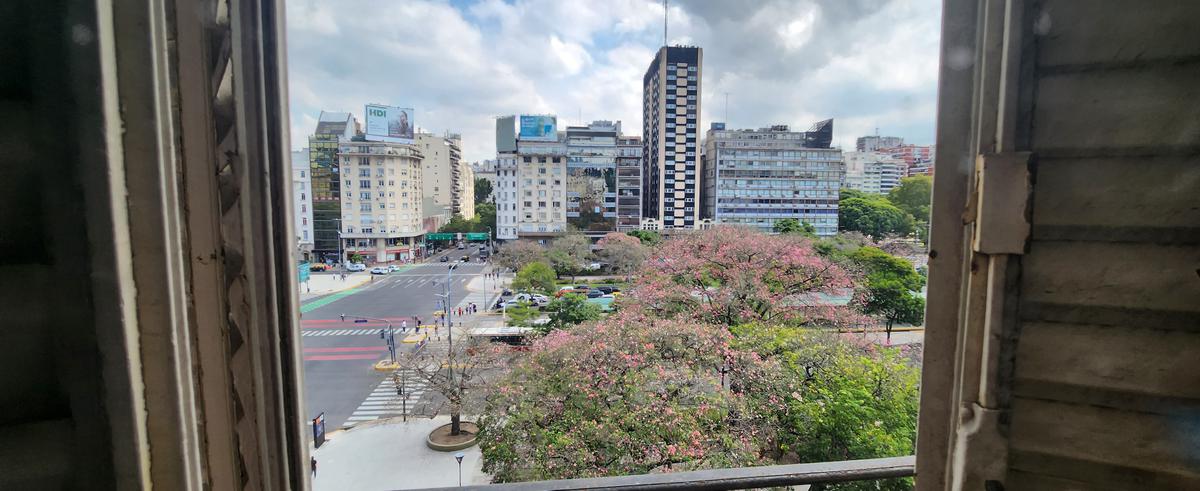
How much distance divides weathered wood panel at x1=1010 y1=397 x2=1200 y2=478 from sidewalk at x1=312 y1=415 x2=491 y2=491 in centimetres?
465

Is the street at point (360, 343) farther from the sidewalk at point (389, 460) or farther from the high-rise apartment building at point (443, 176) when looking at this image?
the high-rise apartment building at point (443, 176)

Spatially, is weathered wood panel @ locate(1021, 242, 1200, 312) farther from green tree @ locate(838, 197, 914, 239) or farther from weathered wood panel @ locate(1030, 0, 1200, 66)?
green tree @ locate(838, 197, 914, 239)

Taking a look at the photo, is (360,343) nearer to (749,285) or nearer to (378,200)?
(749,285)

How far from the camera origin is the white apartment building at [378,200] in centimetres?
1811

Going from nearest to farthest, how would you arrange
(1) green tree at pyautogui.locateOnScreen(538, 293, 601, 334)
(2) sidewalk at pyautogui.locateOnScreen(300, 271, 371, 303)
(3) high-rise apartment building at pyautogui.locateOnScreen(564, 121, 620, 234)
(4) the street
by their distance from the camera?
(1) green tree at pyautogui.locateOnScreen(538, 293, 601, 334) → (4) the street → (2) sidewalk at pyautogui.locateOnScreen(300, 271, 371, 303) → (3) high-rise apartment building at pyautogui.locateOnScreen(564, 121, 620, 234)

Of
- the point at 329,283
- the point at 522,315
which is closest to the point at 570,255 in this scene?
the point at 522,315

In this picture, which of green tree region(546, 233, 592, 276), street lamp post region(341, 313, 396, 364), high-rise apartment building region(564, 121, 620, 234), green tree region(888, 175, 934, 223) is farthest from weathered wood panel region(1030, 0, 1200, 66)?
high-rise apartment building region(564, 121, 620, 234)

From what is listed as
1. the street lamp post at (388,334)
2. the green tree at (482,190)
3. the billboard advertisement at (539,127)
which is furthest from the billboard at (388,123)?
the green tree at (482,190)

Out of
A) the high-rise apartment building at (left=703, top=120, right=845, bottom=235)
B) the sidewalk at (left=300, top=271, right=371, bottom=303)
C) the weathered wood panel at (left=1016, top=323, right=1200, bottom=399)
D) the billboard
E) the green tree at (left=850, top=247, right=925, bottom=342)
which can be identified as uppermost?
the billboard

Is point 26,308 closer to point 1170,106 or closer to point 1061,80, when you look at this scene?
point 1061,80

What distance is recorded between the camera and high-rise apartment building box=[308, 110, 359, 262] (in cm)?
1711

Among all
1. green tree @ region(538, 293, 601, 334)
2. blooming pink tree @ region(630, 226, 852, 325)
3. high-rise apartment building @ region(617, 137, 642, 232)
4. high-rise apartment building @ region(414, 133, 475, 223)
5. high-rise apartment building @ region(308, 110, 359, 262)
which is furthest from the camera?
high-rise apartment building @ region(414, 133, 475, 223)

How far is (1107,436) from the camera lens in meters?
0.79

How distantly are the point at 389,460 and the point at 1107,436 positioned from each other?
610 centimetres
